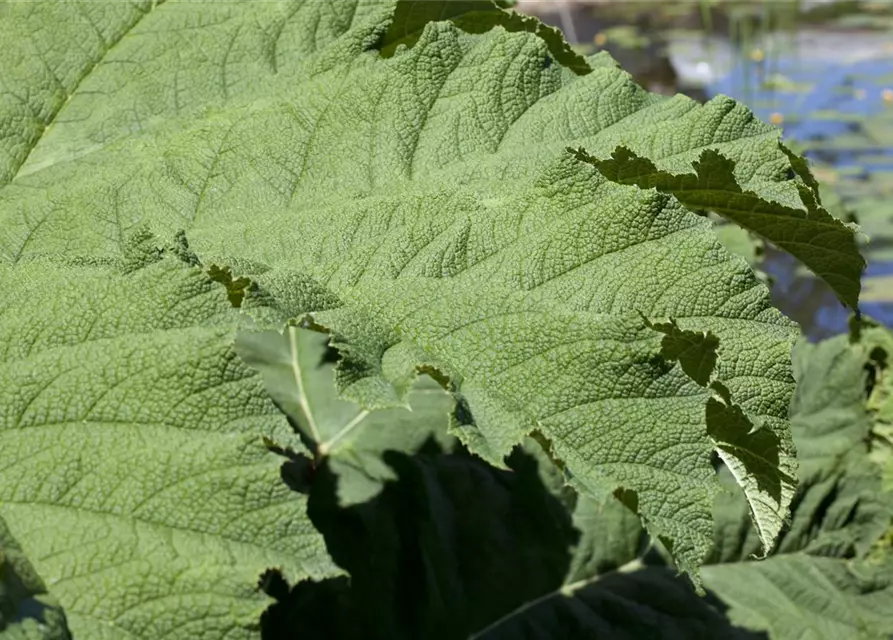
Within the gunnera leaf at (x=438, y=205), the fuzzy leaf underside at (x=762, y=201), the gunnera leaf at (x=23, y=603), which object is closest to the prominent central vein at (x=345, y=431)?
the gunnera leaf at (x=438, y=205)

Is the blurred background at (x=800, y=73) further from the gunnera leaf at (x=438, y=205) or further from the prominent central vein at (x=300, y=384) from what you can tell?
the gunnera leaf at (x=438, y=205)

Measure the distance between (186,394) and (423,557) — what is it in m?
0.95

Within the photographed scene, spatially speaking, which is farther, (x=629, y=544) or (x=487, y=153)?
(x=629, y=544)

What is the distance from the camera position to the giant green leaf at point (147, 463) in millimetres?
1050

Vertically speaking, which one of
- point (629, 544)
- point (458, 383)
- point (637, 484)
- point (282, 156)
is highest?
point (282, 156)

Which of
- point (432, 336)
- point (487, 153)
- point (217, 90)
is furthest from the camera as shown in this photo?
point (217, 90)

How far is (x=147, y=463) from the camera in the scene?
1.11 meters

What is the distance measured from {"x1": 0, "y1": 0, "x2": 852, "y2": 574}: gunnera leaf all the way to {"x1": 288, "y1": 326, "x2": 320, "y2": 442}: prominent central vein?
622mm

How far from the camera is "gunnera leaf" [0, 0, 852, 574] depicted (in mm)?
1228

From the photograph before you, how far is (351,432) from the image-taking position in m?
2.18

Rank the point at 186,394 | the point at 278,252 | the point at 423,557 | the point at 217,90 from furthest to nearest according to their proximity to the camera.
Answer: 1. the point at 423,557
2. the point at 217,90
3. the point at 278,252
4. the point at 186,394

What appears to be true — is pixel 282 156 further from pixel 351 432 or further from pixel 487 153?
pixel 351 432

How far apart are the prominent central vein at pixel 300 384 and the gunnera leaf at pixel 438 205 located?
0.62 metres

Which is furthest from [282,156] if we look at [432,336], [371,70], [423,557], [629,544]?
[629,544]
